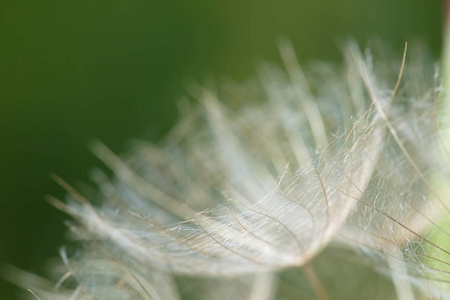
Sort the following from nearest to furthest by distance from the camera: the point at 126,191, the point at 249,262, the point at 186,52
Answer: the point at 249,262, the point at 126,191, the point at 186,52

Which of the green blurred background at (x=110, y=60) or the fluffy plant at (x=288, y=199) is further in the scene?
the green blurred background at (x=110, y=60)

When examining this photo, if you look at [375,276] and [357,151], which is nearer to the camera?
[357,151]

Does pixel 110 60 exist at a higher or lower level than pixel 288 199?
higher

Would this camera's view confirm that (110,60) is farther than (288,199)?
Yes

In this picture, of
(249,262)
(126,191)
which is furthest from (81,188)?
(249,262)

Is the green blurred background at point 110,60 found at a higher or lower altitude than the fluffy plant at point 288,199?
higher

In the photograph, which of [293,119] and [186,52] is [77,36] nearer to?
[186,52]
